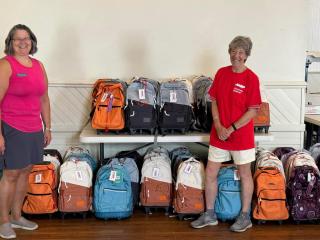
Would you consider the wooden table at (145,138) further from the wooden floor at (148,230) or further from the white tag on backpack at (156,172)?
the wooden floor at (148,230)

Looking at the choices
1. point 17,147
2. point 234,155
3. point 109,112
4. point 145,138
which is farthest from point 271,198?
point 17,147

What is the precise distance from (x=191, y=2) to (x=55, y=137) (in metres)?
1.83

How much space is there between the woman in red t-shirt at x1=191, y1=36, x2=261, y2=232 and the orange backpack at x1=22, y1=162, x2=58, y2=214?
114cm

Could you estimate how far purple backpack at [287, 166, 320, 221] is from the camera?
3.51 m

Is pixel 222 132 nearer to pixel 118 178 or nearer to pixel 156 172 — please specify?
pixel 156 172

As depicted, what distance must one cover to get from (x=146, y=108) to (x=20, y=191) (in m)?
1.15

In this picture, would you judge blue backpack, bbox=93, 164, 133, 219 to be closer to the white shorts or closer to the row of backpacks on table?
the row of backpacks on table

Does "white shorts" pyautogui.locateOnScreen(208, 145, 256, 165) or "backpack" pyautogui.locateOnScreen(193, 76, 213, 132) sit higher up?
"backpack" pyautogui.locateOnScreen(193, 76, 213, 132)

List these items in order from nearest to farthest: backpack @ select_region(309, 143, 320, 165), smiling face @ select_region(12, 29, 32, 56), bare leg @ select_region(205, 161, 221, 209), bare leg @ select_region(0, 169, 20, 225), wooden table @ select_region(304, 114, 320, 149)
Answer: smiling face @ select_region(12, 29, 32, 56)
bare leg @ select_region(0, 169, 20, 225)
bare leg @ select_region(205, 161, 221, 209)
backpack @ select_region(309, 143, 320, 165)
wooden table @ select_region(304, 114, 320, 149)

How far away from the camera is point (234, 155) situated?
133 inches

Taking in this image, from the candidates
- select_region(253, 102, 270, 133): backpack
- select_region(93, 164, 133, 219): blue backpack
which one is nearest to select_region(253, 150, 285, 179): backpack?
select_region(253, 102, 270, 133): backpack

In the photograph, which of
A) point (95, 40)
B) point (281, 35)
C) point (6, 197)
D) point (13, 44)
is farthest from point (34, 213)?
point (281, 35)

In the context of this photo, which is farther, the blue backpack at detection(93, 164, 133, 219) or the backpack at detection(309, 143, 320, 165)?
the backpack at detection(309, 143, 320, 165)

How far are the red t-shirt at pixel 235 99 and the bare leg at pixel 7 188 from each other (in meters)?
1.47
